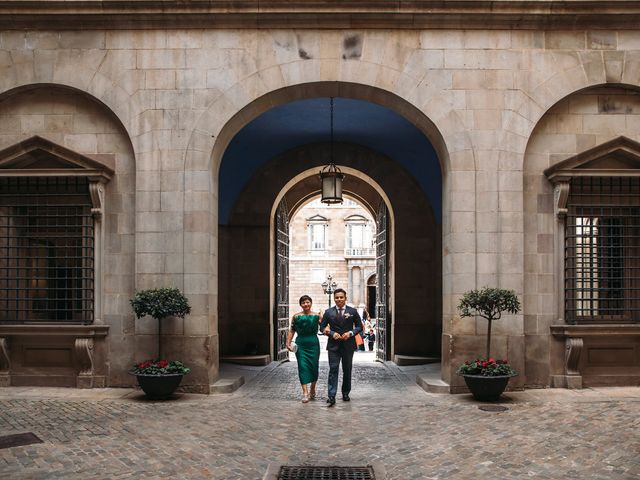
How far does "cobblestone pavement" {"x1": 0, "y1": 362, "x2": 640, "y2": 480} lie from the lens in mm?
6688

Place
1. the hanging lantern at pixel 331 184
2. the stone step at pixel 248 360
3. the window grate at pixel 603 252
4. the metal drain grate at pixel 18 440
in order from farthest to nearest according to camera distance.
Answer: the stone step at pixel 248 360, the hanging lantern at pixel 331 184, the window grate at pixel 603 252, the metal drain grate at pixel 18 440

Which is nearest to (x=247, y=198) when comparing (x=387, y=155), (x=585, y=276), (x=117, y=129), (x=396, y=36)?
(x=387, y=155)

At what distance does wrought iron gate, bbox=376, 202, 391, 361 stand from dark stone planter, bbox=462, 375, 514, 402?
6939 mm

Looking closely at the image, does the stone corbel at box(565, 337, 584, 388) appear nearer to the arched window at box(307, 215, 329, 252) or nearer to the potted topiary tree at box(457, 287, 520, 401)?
the potted topiary tree at box(457, 287, 520, 401)

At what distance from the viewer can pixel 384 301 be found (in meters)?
17.9

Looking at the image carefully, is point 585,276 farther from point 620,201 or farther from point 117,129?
point 117,129

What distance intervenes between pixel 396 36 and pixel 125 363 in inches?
276

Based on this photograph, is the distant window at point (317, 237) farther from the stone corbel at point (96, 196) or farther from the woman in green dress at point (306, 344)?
the woman in green dress at point (306, 344)

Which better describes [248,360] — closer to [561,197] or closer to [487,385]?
[487,385]

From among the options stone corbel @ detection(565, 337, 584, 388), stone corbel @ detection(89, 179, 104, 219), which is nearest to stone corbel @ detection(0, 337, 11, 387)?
stone corbel @ detection(89, 179, 104, 219)

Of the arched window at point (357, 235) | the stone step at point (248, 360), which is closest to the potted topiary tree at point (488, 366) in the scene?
the stone step at point (248, 360)

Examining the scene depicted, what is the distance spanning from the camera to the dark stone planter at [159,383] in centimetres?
1012

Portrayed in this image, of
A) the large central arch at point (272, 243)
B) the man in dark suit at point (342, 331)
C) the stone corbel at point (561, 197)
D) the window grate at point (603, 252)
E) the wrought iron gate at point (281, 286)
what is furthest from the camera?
the wrought iron gate at point (281, 286)

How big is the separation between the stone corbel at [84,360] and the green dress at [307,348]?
3.41 metres
